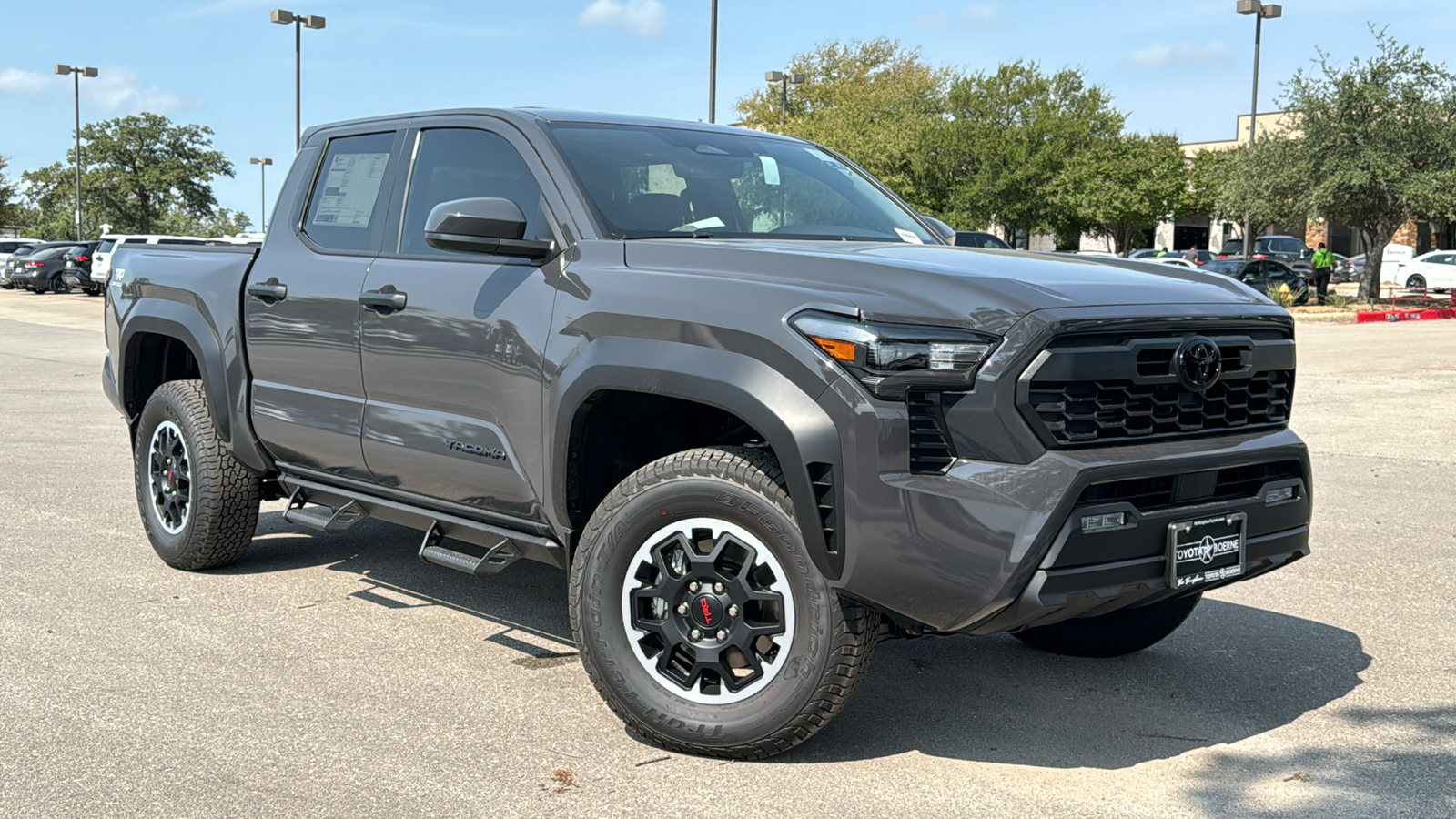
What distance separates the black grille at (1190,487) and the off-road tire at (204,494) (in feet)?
13.1

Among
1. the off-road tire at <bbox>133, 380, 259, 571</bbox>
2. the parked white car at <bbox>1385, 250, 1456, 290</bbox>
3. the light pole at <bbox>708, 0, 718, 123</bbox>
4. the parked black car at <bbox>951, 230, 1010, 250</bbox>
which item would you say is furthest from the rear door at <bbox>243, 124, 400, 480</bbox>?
the parked white car at <bbox>1385, 250, 1456, 290</bbox>

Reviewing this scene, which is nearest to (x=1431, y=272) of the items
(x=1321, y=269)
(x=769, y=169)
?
(x=1321, y=269)

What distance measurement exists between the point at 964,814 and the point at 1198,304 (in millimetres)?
1581

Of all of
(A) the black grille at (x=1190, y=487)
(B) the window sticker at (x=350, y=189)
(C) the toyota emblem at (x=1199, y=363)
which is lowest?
(A) the black grille at (x=1190, y=487)

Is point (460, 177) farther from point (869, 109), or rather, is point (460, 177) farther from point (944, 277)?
point (869, 109)

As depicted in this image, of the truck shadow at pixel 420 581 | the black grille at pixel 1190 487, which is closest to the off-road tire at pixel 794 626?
the black grille at pixel 1190 487

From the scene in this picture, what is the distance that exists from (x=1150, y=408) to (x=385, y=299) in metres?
2.69

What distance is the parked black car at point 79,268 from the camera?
4262 centimetres

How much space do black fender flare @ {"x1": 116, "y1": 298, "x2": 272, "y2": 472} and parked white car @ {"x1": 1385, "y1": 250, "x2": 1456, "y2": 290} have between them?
42583mm

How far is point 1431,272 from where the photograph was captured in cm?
4262

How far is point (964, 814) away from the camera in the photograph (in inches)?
142

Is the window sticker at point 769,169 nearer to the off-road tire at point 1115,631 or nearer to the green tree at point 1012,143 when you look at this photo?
the off-road tire at point 1115,631

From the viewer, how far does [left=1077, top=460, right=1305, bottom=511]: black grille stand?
11.9 feet

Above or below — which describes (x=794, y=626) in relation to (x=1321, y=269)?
below
